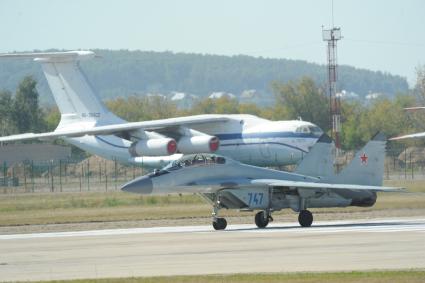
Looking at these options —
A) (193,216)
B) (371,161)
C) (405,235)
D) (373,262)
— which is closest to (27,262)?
(373,262)

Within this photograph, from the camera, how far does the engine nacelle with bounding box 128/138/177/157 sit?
5304 cm

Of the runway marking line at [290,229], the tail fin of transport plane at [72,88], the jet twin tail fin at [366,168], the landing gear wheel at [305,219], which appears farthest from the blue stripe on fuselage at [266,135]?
the landing gear wheel at [305,219]

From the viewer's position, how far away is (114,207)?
43406 millimetres

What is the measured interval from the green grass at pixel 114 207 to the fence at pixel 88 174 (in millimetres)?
7096

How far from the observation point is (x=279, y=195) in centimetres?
3056

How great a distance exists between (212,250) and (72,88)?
3660 cm

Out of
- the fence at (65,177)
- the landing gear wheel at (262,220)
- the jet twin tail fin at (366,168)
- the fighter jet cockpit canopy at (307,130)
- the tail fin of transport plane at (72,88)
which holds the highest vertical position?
the tail fin of transport plane at (72,88)

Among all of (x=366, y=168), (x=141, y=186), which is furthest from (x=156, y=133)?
(x=141, y=186)

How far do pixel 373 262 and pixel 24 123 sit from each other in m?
79.2

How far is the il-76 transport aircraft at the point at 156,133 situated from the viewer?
5281 cm

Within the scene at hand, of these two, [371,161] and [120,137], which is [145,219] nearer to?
[371,161]

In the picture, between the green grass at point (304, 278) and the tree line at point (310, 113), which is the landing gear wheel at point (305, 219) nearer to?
the green grass at point (304, 278)

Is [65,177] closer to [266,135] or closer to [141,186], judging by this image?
[266,135]

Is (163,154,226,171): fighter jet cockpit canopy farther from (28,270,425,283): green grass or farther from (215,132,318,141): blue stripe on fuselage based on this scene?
(215,132,318,141): blue stripe on fuselage
